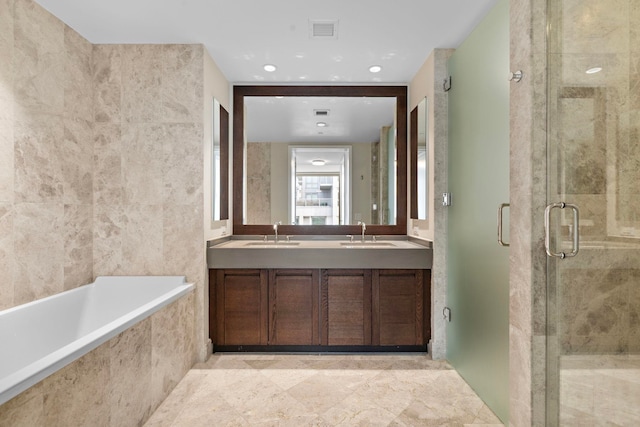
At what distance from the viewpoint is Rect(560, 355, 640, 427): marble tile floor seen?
3.33 ft

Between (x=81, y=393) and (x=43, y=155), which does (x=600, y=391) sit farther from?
(x=43, y=155)

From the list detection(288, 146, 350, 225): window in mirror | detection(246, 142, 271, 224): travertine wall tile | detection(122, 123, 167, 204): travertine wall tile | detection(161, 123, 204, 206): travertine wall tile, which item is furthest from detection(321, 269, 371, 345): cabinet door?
detection(122, 123, 167, 204): travertine wall tile

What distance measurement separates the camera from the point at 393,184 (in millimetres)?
3152

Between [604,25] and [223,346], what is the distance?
288 centimetres

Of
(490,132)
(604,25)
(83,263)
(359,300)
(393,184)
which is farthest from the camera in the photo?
(393,184)

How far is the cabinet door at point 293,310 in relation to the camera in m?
2.67

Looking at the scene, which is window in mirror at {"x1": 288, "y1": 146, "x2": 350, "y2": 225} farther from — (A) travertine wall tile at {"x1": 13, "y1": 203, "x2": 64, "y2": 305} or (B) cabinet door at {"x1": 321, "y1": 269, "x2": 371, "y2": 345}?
(A) travertine wall tile at {"x1": 13, "y1": 203, "x2": 64, "y2": 305}

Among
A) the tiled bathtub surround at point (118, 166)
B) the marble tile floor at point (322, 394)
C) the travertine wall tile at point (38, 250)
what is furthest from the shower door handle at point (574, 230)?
the travertine wall tile at point (38, 250)

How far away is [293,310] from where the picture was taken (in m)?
2.67

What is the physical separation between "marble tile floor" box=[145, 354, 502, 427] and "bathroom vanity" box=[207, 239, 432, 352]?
0.14 metres

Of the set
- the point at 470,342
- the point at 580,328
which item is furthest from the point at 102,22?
the point at 470,342

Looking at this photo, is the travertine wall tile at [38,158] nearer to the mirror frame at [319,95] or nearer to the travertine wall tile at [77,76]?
the travertine wall tile at [77,76]

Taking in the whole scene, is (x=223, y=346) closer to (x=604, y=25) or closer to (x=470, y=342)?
(x=470, y=342)

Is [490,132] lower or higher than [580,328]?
higher
